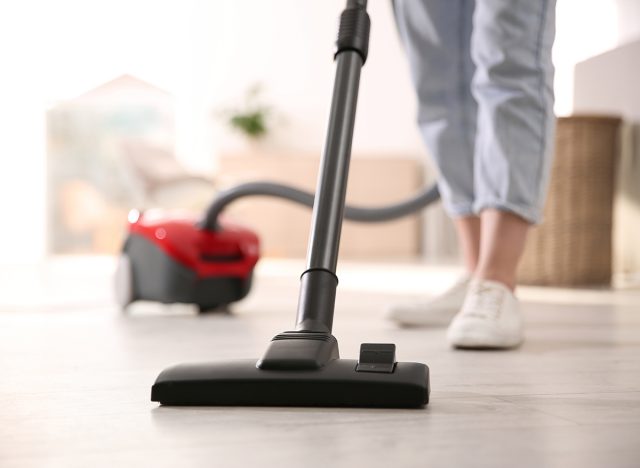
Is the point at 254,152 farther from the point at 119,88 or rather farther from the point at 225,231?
the point at 225,231

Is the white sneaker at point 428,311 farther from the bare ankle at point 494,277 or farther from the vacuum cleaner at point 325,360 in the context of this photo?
the vacuum cleaner at point 325,360

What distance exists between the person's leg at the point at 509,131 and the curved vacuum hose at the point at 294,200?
1.33 ft

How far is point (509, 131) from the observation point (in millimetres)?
1114

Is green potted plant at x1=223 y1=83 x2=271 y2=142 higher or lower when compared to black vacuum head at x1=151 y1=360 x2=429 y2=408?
higher

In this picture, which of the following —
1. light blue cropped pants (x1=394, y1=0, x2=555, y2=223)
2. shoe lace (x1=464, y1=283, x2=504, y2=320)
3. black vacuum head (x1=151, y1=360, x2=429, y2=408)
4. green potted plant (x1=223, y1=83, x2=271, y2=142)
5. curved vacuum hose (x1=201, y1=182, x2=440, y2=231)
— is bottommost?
black vacuum head (x1=151, y1=360, x2=429, y2=408)

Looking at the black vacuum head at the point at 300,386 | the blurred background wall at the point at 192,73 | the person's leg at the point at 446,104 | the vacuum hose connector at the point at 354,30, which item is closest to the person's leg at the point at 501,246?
the person's leg at the point at 446,104

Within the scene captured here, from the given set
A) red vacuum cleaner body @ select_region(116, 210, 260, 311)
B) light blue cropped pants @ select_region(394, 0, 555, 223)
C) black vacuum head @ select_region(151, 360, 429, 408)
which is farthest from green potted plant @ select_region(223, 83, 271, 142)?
black vacuum head @ select_region(151, 360, 429, 408)

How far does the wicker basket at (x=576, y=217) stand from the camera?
2.39 m

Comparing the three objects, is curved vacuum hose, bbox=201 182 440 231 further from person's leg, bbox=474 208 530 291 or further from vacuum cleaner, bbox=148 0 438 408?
vacuum cleaner, bbox=148 0 438 408

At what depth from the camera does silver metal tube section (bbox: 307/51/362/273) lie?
0.74 meters

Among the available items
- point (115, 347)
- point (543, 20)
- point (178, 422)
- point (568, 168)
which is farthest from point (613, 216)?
point (178, 422)

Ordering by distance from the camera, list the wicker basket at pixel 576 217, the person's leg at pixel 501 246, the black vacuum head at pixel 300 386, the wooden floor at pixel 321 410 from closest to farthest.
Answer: the wooden floor at pixel 321 410 → the black vacuum head at pixel 300 386 → the person's leg at pixel 501 246 → the wicker basket at pixel 576 217

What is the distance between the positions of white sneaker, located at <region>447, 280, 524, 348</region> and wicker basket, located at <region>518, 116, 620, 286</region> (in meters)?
1.35

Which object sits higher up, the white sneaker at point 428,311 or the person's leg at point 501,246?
the person's leg at point 501,246
